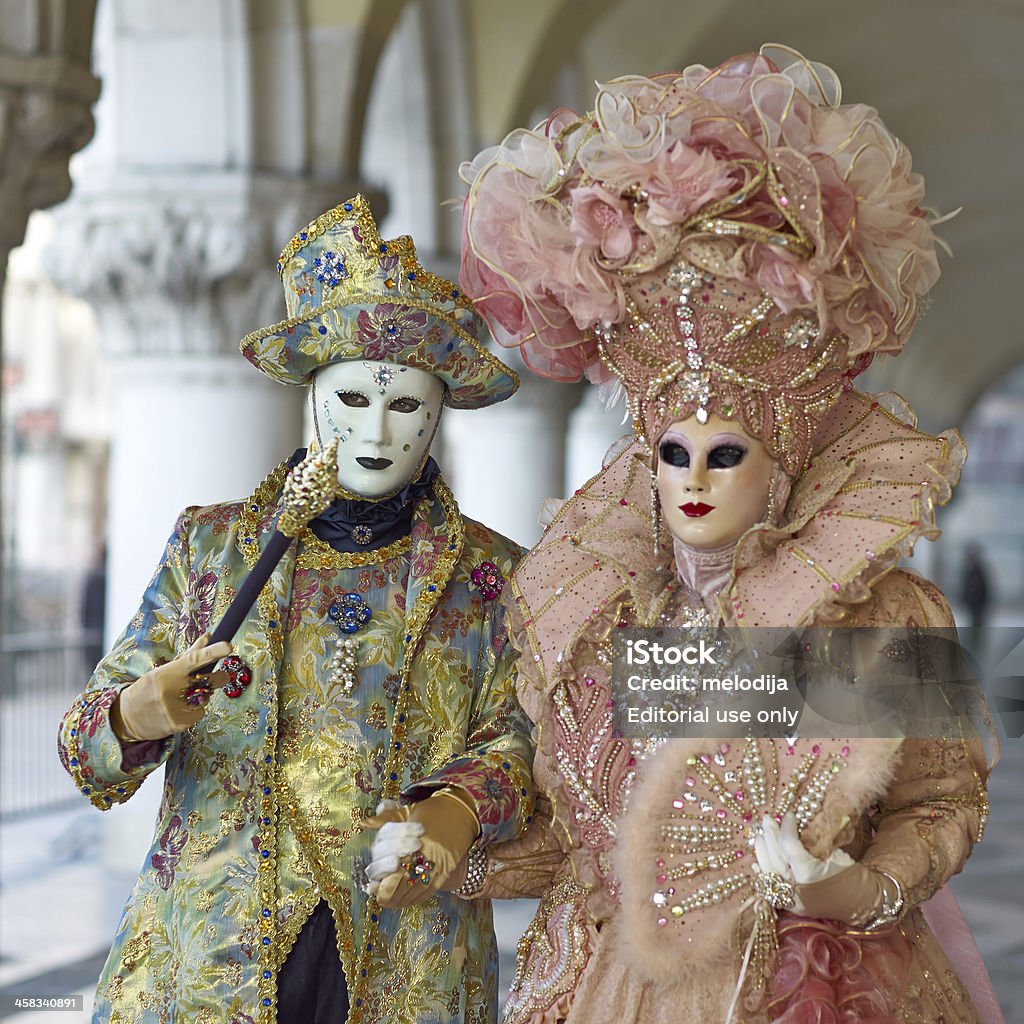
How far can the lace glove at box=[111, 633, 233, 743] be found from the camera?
2324mm

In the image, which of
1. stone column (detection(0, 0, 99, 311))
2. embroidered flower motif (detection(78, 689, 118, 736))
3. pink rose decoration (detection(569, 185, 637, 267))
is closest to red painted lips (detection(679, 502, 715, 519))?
pink rose decoration (detection(569, 185, 637, 267))

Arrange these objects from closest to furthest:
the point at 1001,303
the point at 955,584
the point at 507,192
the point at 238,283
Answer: the point at 507,192 < the point at 238,283 < the point at 1001,303 < the point at 955,584

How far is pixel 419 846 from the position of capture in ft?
7.43

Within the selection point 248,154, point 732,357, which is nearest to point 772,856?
point 732,357

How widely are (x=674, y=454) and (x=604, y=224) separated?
36cm

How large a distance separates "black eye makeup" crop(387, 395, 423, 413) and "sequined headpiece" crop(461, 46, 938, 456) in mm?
296

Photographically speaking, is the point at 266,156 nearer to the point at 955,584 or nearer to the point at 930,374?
the point at 930,374

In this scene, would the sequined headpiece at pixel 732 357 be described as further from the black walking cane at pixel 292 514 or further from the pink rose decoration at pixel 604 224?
the black walking cane at pixel 292 514

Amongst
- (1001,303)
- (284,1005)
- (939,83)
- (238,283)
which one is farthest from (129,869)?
(1001,303)

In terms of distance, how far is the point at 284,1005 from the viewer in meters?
2.53

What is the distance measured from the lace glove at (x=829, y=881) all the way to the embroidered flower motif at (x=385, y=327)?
3.17 feet

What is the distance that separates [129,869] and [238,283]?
249 cm

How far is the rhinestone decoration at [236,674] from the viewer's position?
2537mm

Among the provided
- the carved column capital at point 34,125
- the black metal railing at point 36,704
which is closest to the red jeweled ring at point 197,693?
the carved column capital at point 34,125
